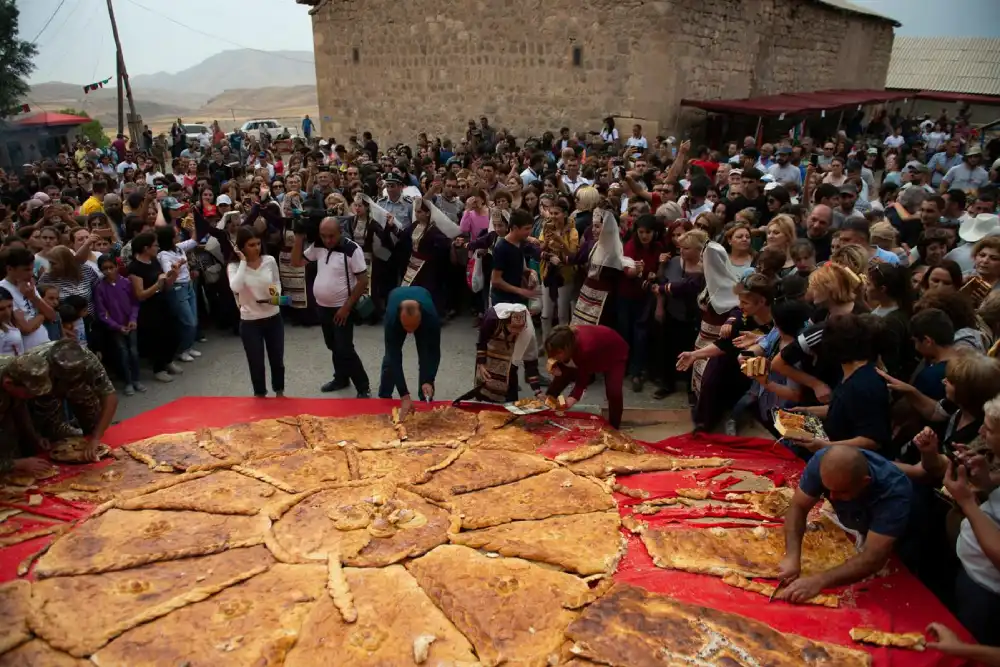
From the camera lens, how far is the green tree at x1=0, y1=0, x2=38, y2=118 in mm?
12469

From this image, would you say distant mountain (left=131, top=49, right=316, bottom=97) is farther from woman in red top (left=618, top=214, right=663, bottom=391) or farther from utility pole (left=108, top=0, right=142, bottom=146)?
woman in red top (left=618, top=214, right=663, bottom=391)

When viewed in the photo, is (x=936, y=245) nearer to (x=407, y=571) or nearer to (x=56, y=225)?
(x=407, y=571)

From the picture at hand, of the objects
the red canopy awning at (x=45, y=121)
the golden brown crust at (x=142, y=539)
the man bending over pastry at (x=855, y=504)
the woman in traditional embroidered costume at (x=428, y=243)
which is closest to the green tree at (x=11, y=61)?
the red canopy awning at (x=45, y=121)

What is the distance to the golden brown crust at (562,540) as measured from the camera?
3666 millimetres

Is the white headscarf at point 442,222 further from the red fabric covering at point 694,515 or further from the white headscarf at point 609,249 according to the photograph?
the red fabric covering at point 694,515

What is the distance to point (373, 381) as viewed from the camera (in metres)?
7.01

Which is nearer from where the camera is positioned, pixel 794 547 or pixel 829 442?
pixel 794 547

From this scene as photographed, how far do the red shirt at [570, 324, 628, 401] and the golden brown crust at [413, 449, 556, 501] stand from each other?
2.41 ft

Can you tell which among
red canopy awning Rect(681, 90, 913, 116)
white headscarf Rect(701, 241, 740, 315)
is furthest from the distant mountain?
white headscarf Rect(701, 241, 740, 315)

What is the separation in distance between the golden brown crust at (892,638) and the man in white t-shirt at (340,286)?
445 centimetres

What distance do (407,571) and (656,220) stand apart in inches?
159

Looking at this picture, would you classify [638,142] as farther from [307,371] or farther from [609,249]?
[307,371]

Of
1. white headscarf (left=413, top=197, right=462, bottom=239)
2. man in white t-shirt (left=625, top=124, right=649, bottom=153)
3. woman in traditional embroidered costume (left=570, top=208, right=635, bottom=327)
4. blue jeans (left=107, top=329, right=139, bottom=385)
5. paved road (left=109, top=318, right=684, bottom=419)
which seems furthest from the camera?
man in white t-shirt (left=625, top=124, right=649, bottom=153)

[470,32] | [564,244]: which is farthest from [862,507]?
[470,32]
